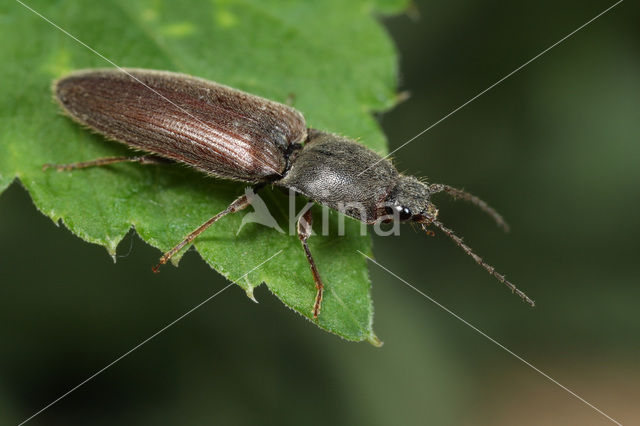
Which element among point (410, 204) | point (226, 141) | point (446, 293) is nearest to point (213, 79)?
point (226, 141)

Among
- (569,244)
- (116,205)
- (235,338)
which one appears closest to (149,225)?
(116,205)

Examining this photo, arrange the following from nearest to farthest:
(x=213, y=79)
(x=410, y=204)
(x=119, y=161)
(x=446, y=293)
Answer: (x=410, y=204)
(x=119, y=161)
(x=213, y=79)
(x=446, y=293)

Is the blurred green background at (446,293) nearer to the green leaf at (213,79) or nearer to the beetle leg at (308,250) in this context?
the green leaf at (213,79)

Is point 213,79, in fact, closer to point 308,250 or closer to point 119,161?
point 119,161

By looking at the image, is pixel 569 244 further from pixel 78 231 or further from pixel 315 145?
pixel 78 231

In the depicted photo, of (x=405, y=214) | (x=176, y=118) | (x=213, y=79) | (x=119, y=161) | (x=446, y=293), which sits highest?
(x=446, y=293)
